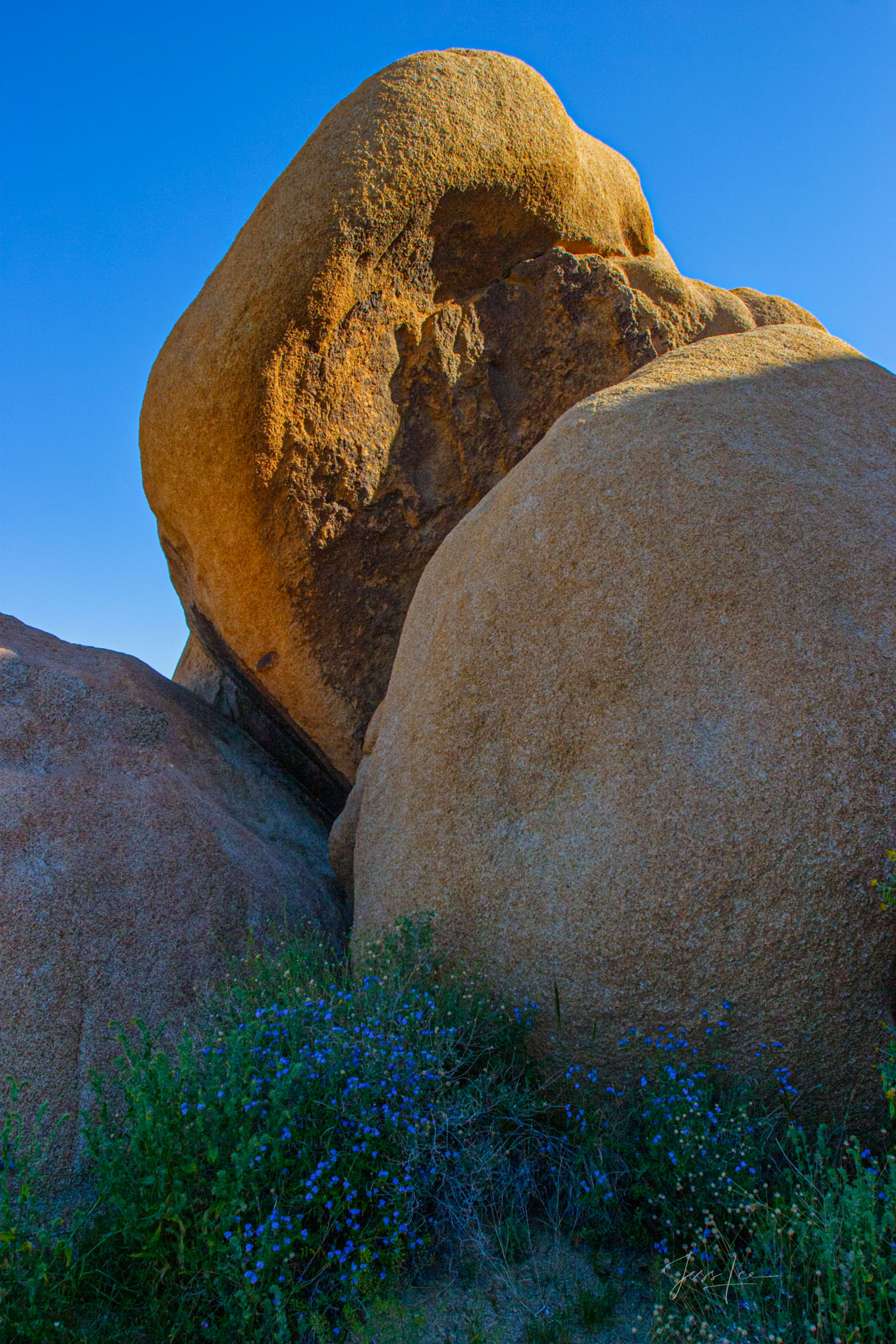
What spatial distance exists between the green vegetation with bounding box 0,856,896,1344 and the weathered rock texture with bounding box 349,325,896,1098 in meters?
0.23

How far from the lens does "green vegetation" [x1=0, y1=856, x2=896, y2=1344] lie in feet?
8.62

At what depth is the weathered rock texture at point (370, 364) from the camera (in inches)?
218

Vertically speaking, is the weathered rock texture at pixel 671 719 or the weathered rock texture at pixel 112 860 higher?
the weathered rock texture at pixel 671 719

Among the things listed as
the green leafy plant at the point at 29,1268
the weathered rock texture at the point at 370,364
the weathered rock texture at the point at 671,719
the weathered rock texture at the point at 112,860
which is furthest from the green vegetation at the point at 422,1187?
the weathered rock texture at the point at 370,364

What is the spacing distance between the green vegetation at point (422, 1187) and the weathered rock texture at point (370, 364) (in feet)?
9.24

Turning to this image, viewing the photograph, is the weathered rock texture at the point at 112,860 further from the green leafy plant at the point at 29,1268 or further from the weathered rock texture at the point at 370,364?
the weathered rock texture at the point at 370,364

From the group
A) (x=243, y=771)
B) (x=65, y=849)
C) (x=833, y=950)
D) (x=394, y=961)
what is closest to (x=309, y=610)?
(x=243, y=771)

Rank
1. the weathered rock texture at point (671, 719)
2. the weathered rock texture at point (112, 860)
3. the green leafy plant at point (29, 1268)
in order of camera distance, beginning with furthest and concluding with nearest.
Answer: the weathered rock texture at point (112, 860) → the weathered rock texture at point (671, 719) → the green leafy plant at point (29, 1268)

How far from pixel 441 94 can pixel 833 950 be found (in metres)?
5.31

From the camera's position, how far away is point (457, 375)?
20.8ft

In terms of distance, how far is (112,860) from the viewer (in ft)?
14.4

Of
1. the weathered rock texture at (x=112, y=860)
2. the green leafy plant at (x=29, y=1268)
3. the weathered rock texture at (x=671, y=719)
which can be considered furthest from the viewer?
the weathered rock texture at (x=112, y=860)

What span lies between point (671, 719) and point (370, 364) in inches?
129
